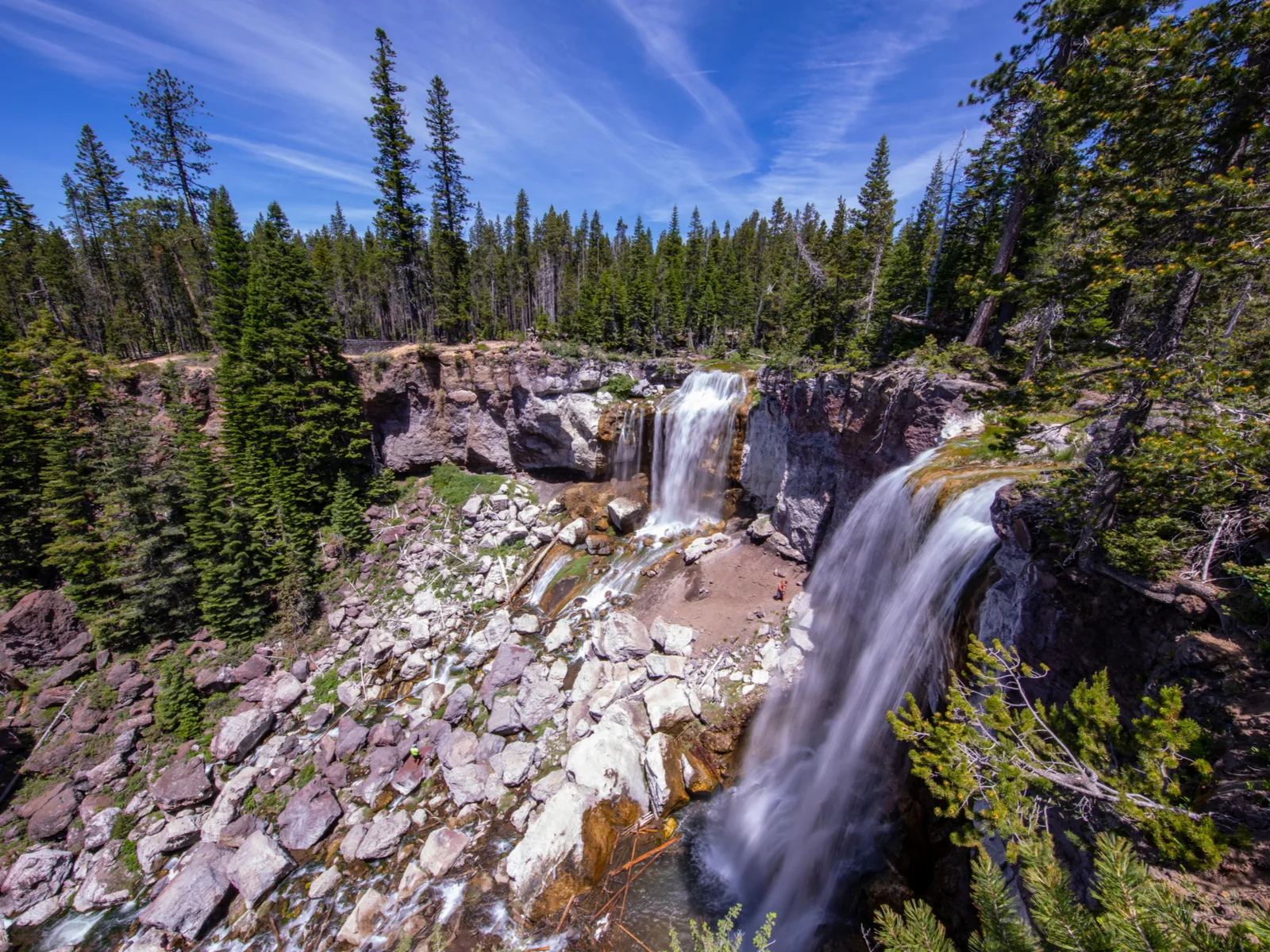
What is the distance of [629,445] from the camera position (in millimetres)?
27156

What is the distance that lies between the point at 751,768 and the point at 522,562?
14.3 meters

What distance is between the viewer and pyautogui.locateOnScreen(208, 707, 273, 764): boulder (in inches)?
623

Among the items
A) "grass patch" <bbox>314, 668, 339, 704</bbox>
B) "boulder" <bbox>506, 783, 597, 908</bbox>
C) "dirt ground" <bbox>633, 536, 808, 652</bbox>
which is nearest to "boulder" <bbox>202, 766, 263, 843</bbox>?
"grass patch" <bbox>314, 668, 339, 704</bbox>

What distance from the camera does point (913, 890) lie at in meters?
9.30

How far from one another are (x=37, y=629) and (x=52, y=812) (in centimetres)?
883

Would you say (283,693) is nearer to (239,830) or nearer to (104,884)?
(239,830)

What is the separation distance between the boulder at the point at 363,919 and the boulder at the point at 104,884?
7.59 metres

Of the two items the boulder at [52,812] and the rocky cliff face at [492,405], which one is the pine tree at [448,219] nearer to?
the rocky cliff face at [492,405]

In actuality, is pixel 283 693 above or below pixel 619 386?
below

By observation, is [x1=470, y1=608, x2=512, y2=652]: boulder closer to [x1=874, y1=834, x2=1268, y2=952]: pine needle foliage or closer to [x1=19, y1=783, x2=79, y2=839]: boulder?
[x1=19, y1=783, x2=79, y2=839]: boulder

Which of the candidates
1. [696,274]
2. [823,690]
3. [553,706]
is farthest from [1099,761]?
[696,274]

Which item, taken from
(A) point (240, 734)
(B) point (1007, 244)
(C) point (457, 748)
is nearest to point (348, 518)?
(A) point (240, 734)

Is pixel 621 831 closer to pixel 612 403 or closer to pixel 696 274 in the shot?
pixel 612 403

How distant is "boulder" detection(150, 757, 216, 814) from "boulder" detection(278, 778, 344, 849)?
3.18 m
